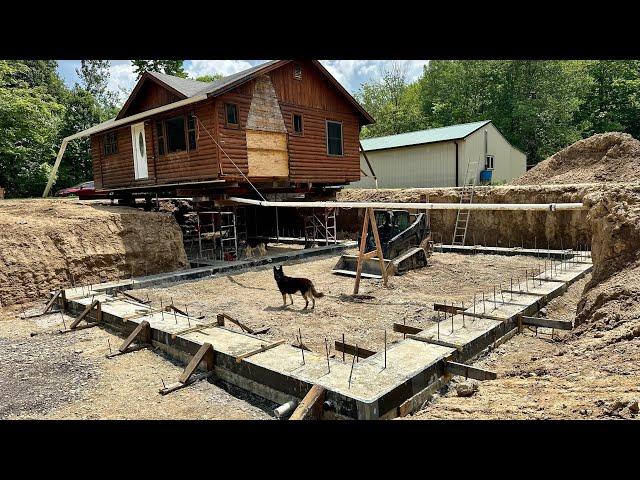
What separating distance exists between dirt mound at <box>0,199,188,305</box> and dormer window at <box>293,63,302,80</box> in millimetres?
7593

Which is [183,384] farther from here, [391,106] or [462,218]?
[391,106]

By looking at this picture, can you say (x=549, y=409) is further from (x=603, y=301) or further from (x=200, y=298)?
(x=200, y=298)

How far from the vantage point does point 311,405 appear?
4664 millimetres

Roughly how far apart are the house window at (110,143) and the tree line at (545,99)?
33433 mm

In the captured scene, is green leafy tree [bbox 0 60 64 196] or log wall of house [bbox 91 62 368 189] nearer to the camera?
log wall of house [bbox 91 62 368 189]

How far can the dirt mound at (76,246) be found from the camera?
10.9 meters

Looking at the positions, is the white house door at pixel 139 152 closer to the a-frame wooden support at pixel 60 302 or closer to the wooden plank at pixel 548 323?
the a-frame wooden support at pixel 60 302

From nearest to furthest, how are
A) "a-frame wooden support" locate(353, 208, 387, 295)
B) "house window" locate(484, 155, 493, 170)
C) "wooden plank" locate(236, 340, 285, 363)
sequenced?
1. "wooden plank" locate(236, 340, 285, 363)
2. "a-frame wooden support" locate(353, 208, 387, 295)
3. "house window" locate(484, 155, 493, 170)

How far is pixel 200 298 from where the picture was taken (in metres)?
11.2

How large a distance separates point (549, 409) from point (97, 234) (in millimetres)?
12520

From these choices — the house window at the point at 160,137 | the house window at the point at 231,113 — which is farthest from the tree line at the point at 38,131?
the house window at the point at 231,113

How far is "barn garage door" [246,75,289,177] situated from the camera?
51.9 ft

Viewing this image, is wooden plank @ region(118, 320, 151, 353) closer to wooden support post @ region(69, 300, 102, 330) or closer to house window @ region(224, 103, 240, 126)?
wooden support post @ region(69, 300, 102, 330)

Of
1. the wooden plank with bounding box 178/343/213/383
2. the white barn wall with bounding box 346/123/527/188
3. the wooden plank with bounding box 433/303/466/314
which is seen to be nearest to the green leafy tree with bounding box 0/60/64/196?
the white barn wall with bounding box 346/123/527/188
